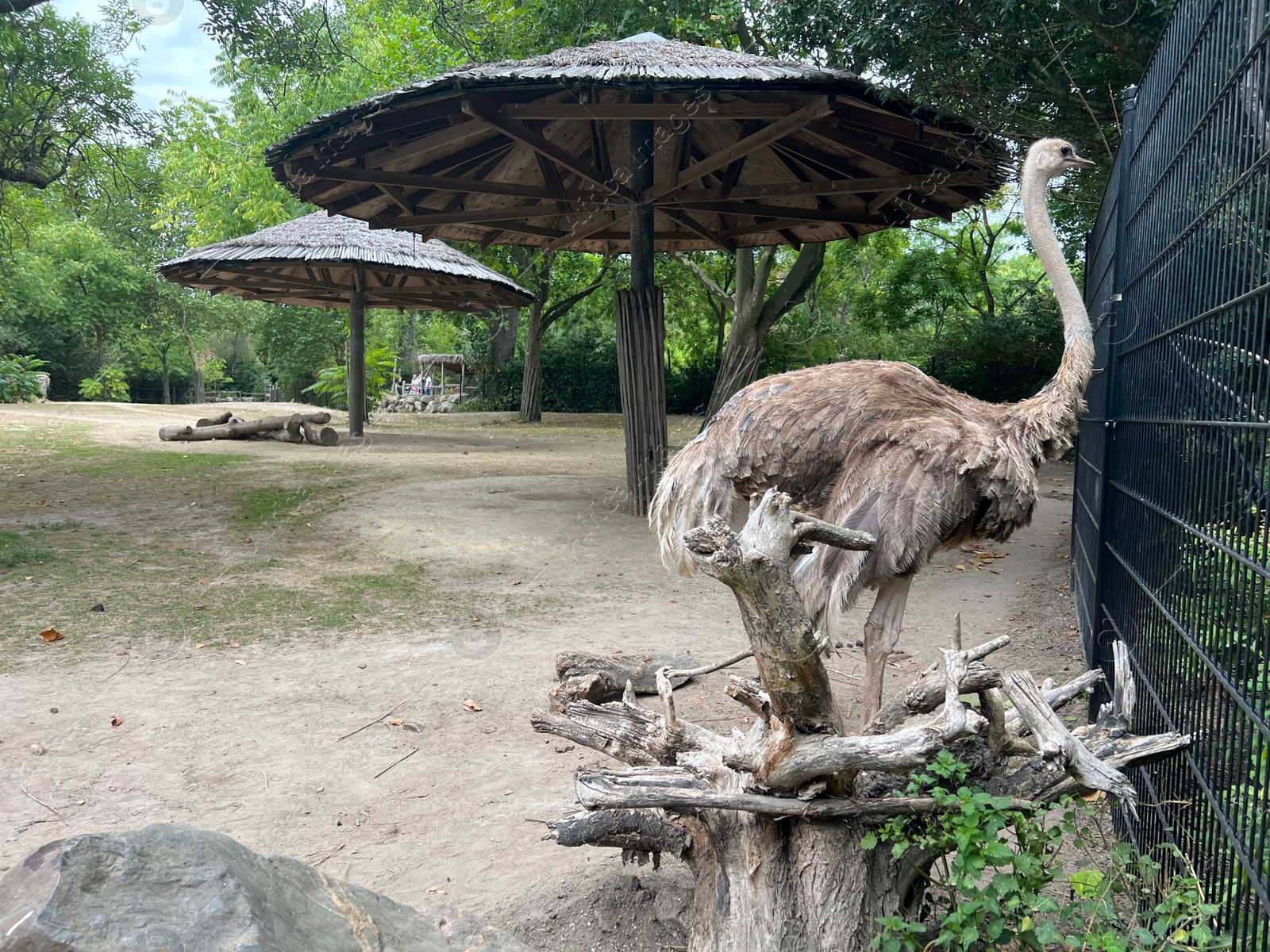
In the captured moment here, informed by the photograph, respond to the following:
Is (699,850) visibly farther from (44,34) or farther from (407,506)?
(44,34)

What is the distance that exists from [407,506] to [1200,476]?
21.4ft

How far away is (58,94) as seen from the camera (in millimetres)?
10258

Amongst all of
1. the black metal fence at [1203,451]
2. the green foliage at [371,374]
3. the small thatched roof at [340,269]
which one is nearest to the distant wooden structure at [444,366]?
the green foliage at [371,374]

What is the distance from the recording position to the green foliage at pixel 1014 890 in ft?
→ 6.45

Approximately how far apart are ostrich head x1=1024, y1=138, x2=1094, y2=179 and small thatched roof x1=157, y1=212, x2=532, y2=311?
841cm

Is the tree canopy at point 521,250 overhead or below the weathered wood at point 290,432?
overhead

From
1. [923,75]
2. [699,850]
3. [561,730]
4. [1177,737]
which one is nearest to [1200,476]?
[1177,737]

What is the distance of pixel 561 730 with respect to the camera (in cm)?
274

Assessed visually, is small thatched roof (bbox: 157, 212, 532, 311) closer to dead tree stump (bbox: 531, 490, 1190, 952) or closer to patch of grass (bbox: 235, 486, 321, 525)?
patch of grass (bbox: 235, 486, 321, 525)

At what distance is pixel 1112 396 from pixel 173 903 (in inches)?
133

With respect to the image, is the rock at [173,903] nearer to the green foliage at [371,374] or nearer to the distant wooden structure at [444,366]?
the green foliage at [371,374]

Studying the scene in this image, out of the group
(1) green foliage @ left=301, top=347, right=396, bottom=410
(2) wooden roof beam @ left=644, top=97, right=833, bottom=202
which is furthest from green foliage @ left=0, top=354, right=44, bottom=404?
(2) wooden roof beam @ left=644, top=97, right=833, bottom=202

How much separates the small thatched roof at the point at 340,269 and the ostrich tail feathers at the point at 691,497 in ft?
27.1

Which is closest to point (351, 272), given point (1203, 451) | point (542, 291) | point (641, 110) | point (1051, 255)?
point (542, 291)
